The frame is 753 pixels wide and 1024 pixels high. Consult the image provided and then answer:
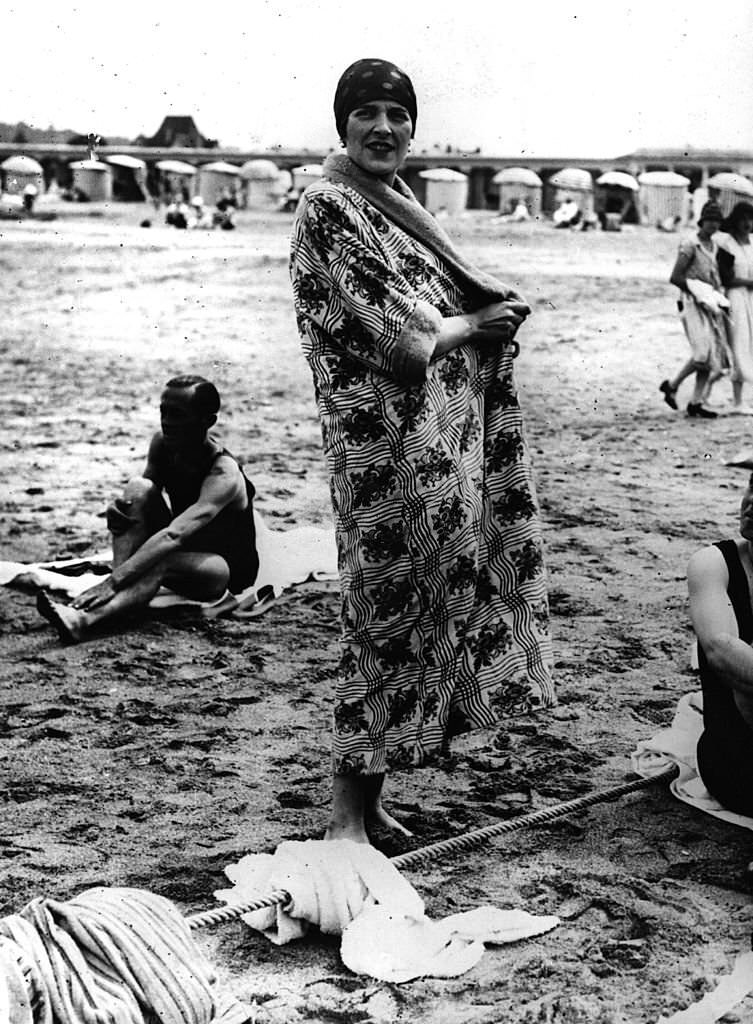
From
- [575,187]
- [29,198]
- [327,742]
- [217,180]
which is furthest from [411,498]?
[217,180]

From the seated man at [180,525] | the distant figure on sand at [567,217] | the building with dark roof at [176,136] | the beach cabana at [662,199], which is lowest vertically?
the seated man at [180,525]

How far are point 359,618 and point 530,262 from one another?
17.9 metres

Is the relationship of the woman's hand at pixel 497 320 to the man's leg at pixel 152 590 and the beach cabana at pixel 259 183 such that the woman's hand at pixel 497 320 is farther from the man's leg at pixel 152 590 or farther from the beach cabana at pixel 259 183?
the beach cabana at pixel 259 183

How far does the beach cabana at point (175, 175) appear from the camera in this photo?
1375 inches

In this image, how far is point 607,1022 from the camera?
2602mm

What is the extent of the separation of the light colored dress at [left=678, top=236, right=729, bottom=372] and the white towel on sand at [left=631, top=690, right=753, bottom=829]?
6532 mm

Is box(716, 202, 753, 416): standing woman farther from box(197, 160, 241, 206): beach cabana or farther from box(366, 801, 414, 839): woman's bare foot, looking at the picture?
box(197, 160, 241, 206): beach cabana

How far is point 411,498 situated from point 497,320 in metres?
0.50

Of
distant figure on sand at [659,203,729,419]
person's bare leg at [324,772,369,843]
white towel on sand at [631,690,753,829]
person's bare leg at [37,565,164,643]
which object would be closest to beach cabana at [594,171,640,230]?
distant figure on sand at [659,203,729,419]

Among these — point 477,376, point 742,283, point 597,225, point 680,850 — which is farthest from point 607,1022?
point 597,225

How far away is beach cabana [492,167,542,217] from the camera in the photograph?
1396 inches

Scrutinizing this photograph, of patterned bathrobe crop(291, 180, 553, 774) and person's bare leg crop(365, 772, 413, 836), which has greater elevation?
patterned bathrobe crop(291, 180, 553, 774)

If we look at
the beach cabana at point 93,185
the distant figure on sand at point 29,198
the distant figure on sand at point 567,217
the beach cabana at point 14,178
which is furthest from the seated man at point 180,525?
the beach cabana at point 93,185

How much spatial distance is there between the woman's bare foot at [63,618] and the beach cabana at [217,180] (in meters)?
30.2
